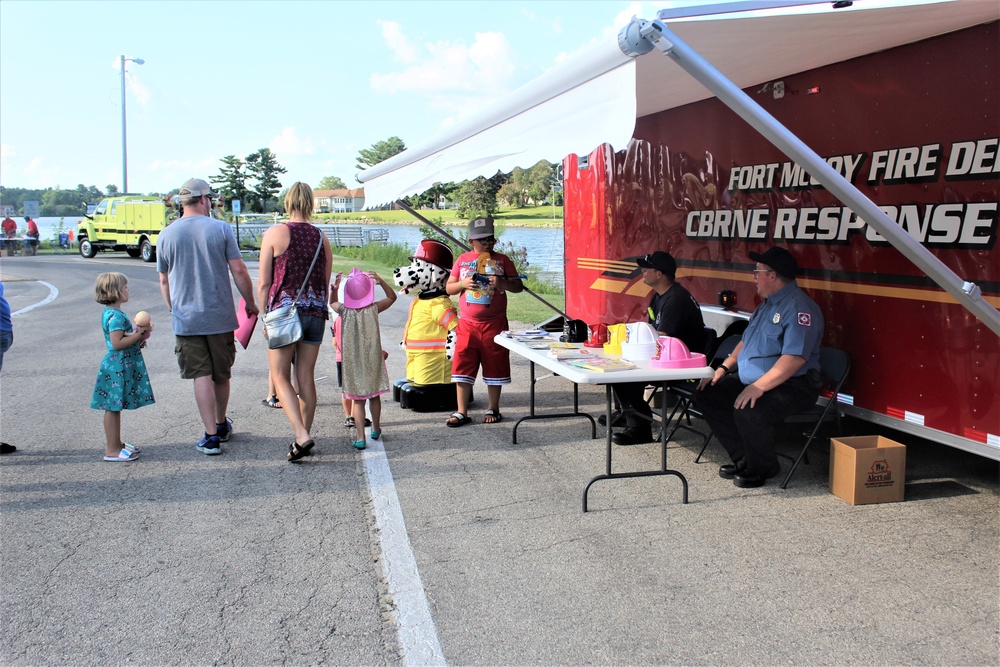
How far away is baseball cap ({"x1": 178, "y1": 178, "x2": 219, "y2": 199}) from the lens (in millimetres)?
5641

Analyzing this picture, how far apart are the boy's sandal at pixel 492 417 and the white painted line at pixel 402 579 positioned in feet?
4.54

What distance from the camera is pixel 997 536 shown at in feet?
13.5

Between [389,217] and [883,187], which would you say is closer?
[883,187]

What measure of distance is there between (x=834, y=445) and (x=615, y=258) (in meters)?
3.95

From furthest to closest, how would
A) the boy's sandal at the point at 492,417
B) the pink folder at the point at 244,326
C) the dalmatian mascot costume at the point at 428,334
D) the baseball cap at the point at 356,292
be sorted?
1. the dalmatian mascot costume at the point at 428,334
2. the boy's sandal at the point at 492,417
3. the pink folder at the point at 244,326
4. the baseball cap at the point at 356,292

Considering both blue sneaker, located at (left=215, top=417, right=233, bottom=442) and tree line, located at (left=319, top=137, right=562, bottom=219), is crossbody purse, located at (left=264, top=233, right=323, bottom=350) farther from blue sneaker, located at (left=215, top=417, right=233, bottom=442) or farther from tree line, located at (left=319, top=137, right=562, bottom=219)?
tree line, located at (left=319, top=137, right=562, bottom=219)

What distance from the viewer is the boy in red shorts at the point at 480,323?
6570 mm

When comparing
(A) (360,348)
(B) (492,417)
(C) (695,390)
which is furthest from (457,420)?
(C) (695,390)

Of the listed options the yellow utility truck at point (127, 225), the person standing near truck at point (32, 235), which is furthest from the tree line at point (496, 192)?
the person standing near truck at point (32, 235)

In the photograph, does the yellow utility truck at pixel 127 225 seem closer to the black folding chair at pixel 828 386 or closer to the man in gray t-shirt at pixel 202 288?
the man in gray t-shirt at pixel 202 288

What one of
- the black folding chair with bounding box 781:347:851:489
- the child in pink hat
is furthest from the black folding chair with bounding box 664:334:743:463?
the child in pink hat

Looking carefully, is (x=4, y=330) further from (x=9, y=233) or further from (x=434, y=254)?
(x=9, y=233)

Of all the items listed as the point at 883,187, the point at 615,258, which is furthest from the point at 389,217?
the point at 883,187

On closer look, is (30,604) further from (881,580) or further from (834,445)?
(834,445)
